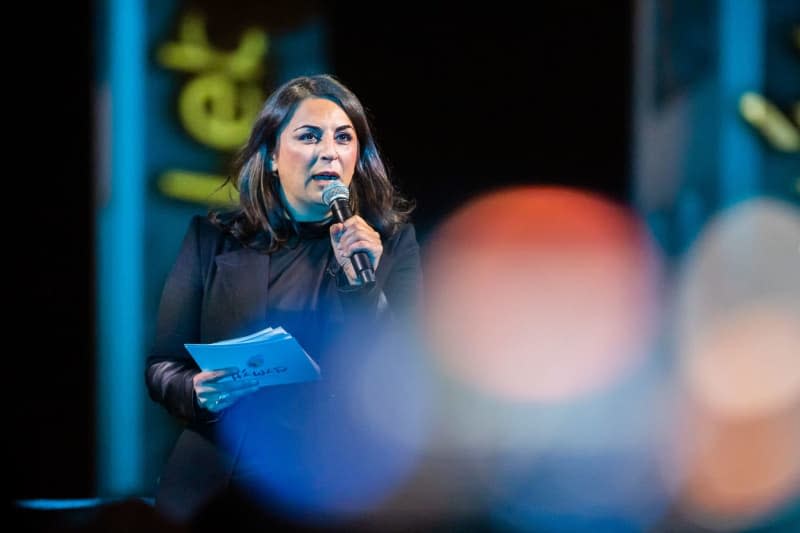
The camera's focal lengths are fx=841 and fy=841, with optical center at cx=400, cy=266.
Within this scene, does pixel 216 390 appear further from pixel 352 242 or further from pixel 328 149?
pixel 328 149

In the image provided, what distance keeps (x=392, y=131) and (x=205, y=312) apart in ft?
9.45

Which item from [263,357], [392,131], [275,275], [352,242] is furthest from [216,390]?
[392,131]

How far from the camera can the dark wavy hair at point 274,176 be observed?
6.56 feet

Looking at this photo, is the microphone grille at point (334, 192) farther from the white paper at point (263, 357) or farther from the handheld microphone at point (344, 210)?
the white paper at point (263, 357)

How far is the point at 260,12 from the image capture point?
4.16m

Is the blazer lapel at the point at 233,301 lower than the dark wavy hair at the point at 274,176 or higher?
lower

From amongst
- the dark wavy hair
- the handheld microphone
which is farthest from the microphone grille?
the dark wavy hair

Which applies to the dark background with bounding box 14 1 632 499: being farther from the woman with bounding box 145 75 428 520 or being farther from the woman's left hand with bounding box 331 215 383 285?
the woman's left hand with bounding box 331 215 383 285

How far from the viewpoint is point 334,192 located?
6.30 feet

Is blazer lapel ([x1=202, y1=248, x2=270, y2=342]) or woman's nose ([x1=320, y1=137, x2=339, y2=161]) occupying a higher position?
woman's nose ([x1=320, y1=137, x2=339, y2=161])

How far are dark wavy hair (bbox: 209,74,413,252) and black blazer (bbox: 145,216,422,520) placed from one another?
0.05m

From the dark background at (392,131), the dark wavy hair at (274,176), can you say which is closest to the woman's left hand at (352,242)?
the dark wavy hair at (274,176)

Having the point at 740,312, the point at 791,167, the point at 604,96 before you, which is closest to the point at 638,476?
the point at 740,312

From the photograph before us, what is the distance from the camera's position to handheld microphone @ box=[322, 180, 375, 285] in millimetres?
1768
